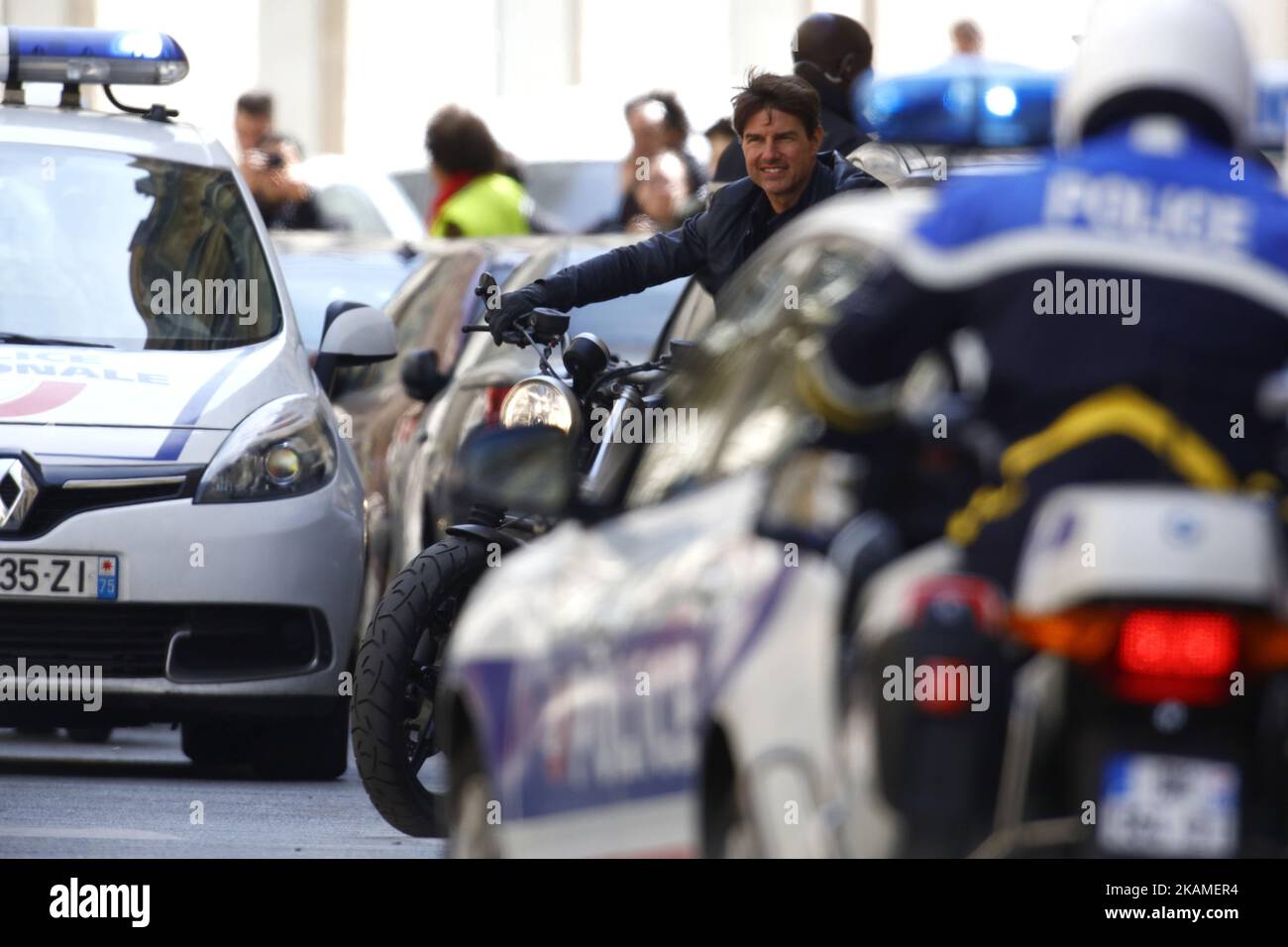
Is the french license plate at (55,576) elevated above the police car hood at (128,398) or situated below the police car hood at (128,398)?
below

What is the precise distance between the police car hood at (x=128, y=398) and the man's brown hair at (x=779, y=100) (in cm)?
177

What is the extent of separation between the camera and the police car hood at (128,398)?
945 centimetres

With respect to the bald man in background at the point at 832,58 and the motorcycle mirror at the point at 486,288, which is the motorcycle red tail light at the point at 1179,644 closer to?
the motorcycle mirror at the point at 486,288

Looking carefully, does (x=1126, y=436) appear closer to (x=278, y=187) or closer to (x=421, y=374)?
(x=421, y=374)

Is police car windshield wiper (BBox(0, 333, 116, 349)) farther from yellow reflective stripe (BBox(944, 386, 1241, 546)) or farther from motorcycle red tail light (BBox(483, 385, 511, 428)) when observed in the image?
yellow reflective stripe (BBox(944, 386, 1241, 546))

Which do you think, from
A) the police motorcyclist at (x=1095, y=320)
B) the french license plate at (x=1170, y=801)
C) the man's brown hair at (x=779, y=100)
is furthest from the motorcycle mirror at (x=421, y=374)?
the french license plate at (x=1170, y=801)

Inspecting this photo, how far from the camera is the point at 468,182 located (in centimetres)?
1544

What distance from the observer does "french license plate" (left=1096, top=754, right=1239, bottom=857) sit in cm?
408

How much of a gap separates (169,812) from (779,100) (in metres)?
2.57

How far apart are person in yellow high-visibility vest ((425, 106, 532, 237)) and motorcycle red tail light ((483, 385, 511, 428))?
12.9 ft

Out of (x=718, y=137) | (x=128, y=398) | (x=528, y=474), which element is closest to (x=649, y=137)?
(x=718, y=137)

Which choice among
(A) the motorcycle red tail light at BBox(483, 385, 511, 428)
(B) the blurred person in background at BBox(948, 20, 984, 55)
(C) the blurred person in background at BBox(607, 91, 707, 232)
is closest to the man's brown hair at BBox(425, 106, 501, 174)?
(C) the blurred person in background at BBox(607, 91, 707, 232)

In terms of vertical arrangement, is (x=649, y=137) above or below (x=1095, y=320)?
below

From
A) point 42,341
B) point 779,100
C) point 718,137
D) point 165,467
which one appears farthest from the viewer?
point 718,137
